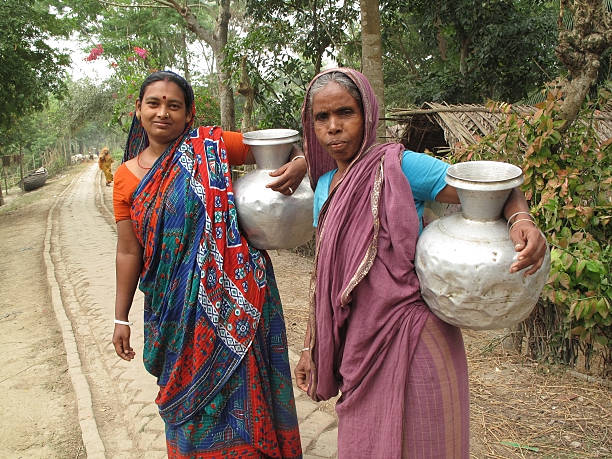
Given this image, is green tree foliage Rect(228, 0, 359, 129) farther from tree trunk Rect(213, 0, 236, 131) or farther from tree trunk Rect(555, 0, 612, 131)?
tree trunk Rect(555, 0, 612, 131)

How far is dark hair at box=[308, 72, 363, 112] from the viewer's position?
5.00 feet

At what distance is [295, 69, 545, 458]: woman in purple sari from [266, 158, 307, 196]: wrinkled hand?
31 cm

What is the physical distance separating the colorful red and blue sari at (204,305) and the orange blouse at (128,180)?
54 mm

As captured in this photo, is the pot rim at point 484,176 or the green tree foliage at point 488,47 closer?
the pot rim at point 484,176

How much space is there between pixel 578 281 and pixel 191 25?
8417 mm

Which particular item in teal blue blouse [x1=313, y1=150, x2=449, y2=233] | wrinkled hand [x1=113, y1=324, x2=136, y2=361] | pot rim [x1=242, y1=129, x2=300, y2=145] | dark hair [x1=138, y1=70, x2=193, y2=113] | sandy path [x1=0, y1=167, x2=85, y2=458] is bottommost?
sandy path [x1=0, y1=167, x2=85, y2=458]

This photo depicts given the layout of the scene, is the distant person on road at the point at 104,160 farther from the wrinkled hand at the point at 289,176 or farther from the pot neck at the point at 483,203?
the pot neck at the point at 483,203

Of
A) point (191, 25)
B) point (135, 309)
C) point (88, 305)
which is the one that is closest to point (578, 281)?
point (135, 309)

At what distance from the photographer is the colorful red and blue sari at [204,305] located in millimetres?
2000

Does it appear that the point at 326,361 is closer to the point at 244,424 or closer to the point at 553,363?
the point at 244,424

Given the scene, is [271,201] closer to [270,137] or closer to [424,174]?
[270,137]

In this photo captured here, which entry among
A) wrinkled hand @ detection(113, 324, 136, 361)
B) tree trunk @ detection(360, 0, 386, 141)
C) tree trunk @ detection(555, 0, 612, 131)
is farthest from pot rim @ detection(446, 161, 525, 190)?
tree trunk @ detection(360, 0, 386, 141)

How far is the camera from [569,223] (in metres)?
3.57

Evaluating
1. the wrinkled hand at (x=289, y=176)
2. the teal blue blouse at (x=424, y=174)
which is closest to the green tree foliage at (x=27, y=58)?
the wrinkled hand at (x=289, y=176)
